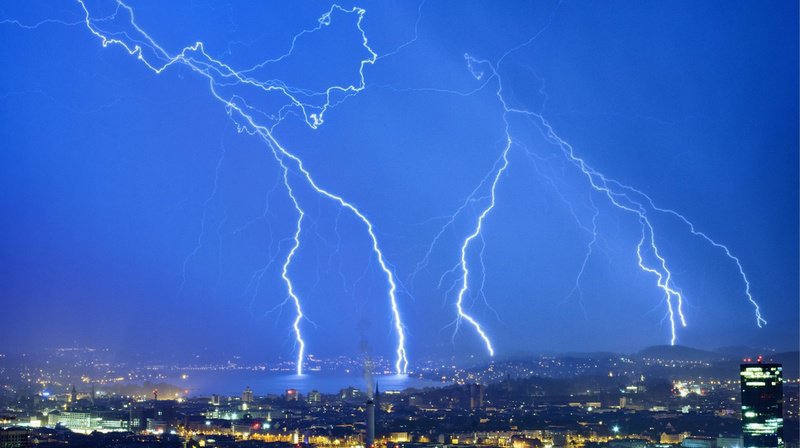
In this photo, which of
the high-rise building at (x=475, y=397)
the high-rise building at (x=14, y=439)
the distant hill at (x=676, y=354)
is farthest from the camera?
the distant hill at (x=676, y=354)

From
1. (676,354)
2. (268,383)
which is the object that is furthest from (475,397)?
(268,383)

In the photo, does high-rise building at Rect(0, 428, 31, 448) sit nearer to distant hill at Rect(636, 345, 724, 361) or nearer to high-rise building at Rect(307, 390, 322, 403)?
high-rise building at Rect(307, 390, 322, 403)

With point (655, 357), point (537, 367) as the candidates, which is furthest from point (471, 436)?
point (537, 367)

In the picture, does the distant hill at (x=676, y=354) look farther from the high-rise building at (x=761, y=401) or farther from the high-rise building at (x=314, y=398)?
the high-rise building at (x=761, y=401)

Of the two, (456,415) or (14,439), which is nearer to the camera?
(14,439)

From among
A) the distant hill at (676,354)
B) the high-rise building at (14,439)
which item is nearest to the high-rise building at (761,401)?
the high-rise building at (14,439)

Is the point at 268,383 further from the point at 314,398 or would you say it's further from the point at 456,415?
the point at 456,415

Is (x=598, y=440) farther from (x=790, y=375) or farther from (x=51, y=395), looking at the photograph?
(x=51, y=395)
